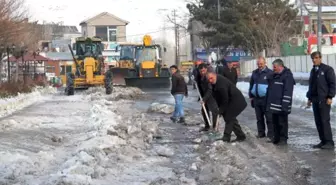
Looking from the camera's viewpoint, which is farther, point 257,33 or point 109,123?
point 257,33

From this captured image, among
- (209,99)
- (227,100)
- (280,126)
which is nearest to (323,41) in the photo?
(209,99)

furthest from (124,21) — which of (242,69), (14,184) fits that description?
(14,184)

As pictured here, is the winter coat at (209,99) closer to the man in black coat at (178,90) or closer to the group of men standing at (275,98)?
the group of men standing at (275,98)

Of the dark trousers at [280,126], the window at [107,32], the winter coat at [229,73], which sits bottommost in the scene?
the dark trousers at [280,126]

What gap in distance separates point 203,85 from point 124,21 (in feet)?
332

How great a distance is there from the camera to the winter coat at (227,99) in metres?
12.3

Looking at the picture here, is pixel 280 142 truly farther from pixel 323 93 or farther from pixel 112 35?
pixel 112 35

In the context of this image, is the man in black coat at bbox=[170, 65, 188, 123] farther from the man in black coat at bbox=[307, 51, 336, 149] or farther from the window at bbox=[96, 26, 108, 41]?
the window at bbox=[96, 26, 108, 41]

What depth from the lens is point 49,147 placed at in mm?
12250

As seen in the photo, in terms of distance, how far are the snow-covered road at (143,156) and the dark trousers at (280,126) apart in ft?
0.94

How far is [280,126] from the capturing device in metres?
12.3

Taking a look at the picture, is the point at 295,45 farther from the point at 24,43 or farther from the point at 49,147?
the point at 49,147

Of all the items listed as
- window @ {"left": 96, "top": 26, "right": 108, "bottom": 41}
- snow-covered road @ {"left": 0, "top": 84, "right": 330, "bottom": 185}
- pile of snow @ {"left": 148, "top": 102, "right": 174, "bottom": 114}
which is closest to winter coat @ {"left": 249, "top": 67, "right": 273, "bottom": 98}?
snow-covered road @ {"left": 0, "top": 84, "right": 330, "bottom": 185}

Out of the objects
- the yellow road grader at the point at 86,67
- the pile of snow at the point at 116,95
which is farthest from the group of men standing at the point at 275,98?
the yellow road grader at the point at 86,67
